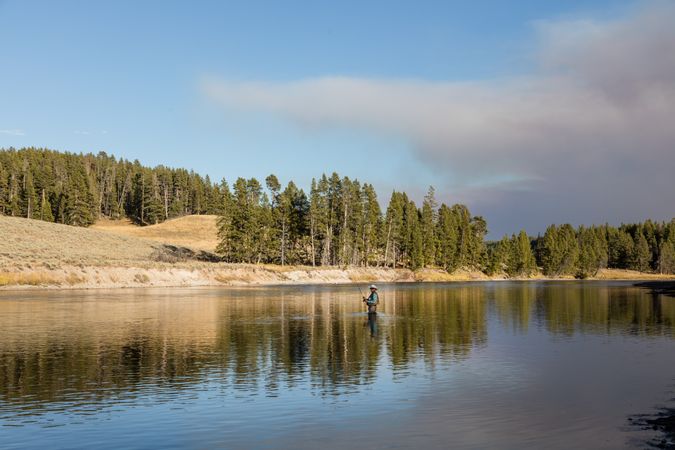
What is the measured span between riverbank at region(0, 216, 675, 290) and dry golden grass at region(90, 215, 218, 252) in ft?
1.90

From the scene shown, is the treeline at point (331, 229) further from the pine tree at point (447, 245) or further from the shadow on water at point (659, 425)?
the shadow on water at point (659, 425)

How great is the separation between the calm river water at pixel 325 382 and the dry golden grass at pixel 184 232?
118m

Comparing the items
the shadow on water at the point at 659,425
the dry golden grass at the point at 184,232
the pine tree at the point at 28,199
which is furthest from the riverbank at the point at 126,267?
the shadow on water at the point at 659,425

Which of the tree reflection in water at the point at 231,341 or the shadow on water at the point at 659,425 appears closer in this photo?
the shadow on water at the point at 659,425

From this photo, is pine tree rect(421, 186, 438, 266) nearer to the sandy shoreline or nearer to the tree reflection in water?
the sandy shoreline

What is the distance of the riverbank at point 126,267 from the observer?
8694cm

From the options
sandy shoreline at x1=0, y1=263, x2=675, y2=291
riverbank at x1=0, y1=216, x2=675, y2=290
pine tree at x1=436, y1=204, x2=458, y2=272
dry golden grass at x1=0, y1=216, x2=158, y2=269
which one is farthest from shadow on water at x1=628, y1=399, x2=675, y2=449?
pine tree at x1=436, y1=204, x2=458, y2=272

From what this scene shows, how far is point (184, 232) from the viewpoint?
180 meters

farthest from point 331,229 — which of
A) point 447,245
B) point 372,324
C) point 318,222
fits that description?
point 372,324

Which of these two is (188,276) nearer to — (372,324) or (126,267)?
(126,267)

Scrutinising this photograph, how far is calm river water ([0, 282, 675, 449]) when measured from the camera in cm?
1686

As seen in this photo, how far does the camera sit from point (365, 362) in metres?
28.7

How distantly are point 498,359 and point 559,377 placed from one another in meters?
4.68

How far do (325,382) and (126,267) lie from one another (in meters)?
78.6
